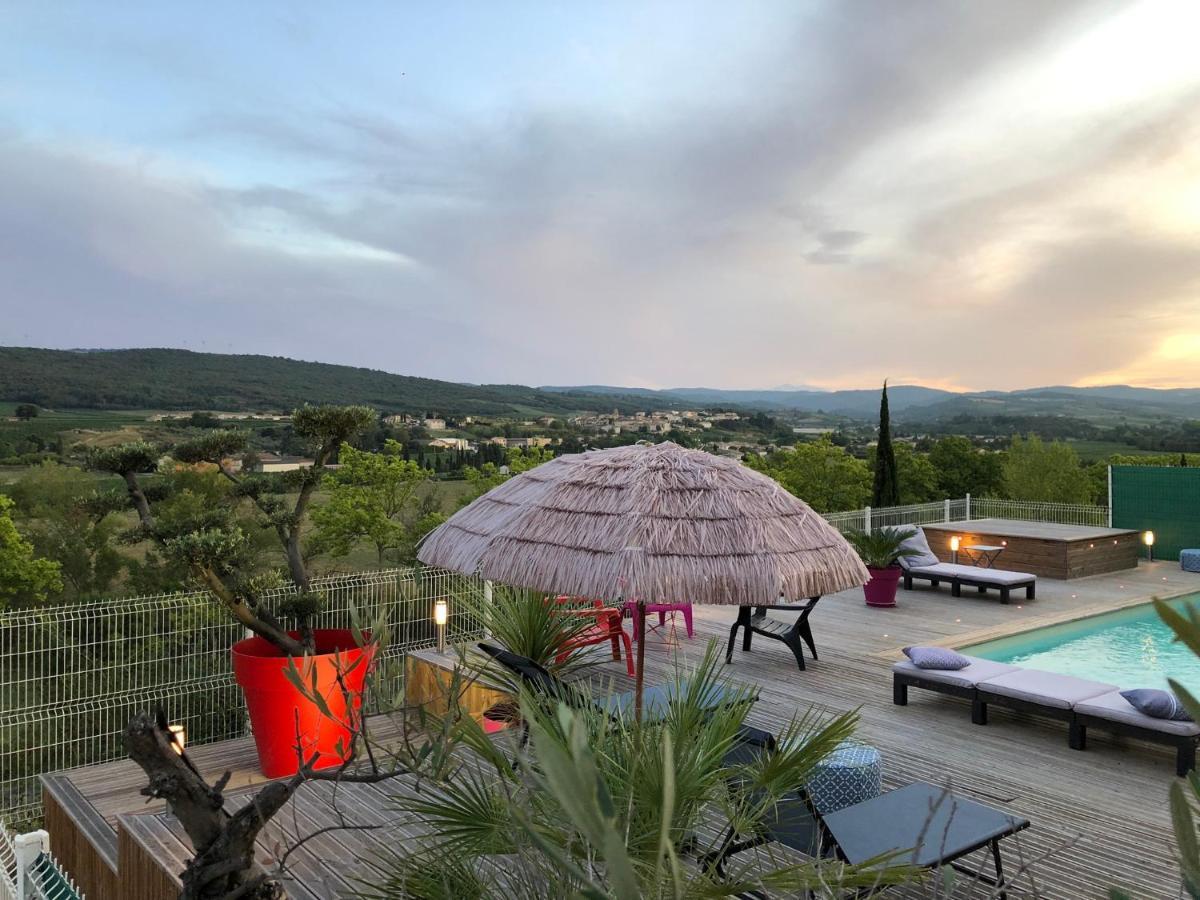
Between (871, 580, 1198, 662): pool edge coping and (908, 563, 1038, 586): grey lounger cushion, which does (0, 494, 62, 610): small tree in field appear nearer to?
(908, 563, 1038, 586): grey lounger cushion

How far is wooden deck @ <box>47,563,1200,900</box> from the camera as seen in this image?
3840 mm

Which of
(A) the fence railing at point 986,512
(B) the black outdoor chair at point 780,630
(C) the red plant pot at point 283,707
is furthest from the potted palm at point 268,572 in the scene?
(A) the fence railing at point 986,512

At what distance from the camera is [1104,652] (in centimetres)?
958

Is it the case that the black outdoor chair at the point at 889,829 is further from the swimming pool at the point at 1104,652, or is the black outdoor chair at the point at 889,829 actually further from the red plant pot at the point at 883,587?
the red plant pot at the point at 883,587

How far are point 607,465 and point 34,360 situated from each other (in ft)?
118

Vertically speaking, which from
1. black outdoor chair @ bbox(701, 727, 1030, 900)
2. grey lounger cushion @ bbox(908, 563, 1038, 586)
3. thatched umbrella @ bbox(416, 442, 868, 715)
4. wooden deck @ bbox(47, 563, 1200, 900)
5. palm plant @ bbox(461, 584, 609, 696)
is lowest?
wooden deck @ bbox(47, 563, 1200, 900)

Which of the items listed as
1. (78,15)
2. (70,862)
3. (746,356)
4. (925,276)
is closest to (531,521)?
(70,862)

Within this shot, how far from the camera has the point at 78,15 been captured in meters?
17.0

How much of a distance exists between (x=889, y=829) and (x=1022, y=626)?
7.18 m

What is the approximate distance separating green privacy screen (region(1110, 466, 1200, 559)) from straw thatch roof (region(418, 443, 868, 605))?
1520cm

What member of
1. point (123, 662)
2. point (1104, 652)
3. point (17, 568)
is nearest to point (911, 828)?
point (123, 662)

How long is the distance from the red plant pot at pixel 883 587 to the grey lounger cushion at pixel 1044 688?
14.7 feet

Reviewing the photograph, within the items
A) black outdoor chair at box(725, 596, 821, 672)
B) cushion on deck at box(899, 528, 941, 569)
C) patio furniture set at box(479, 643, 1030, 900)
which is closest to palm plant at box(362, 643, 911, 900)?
patio furniture set at box(479, 643, 1030, 900)

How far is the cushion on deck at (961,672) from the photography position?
621cm
